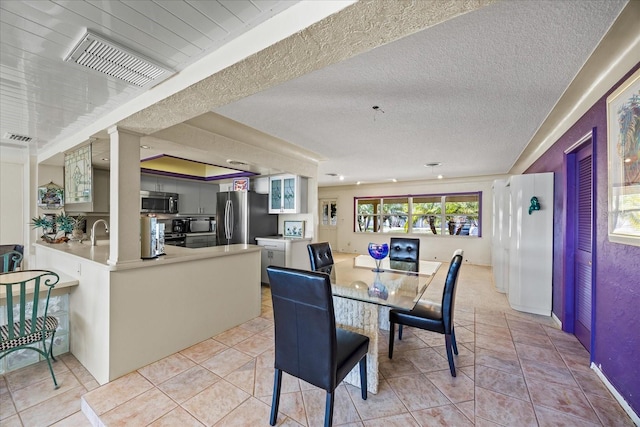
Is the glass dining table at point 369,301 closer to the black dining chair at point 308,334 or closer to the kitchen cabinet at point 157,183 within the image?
the black dining chair at point 308,334

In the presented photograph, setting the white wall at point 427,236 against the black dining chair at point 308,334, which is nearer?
the black dining chair at point 308,334

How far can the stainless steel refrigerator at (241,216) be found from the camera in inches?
192

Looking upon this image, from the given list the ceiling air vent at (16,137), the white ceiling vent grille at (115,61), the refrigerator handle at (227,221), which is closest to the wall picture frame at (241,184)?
the refrigerator handle at (227,221)

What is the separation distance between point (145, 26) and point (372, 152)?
3.39m

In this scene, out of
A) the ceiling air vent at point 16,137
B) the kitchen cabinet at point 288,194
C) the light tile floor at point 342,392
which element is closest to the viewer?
the light tile floor at point 342,392

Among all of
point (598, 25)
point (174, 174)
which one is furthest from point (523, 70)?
point (174, 174)

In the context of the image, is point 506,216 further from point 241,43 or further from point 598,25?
point 241,43

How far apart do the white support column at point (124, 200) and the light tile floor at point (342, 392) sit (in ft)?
3.33

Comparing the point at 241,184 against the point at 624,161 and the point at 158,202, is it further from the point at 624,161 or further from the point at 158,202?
the point at 624,161

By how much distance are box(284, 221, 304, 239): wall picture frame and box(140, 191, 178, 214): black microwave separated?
2287 millimetres

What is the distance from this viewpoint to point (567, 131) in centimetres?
294

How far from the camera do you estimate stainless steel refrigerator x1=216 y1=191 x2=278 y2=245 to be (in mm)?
4875

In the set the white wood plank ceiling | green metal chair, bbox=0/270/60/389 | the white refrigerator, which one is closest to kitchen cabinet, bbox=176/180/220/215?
green metal chair, bbox=0/270/60/389

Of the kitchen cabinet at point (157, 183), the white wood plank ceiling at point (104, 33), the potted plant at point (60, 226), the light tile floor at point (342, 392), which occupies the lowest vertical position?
the light tile floor at point (342, 392)
